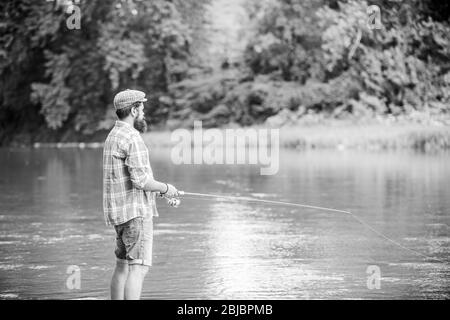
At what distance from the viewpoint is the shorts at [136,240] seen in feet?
23.1

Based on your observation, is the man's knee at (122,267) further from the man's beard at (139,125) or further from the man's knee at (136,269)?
the man's beard at (139,125)

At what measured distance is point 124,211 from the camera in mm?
7059

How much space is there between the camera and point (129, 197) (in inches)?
280

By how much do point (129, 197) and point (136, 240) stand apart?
31 cm

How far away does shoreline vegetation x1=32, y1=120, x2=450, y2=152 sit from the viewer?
108ft

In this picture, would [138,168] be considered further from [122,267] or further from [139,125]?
[122,267]

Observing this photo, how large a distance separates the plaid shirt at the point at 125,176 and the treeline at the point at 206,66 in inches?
1172

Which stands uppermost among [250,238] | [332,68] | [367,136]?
[332,68]

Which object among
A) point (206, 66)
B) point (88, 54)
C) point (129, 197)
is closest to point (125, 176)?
point (129, 197)

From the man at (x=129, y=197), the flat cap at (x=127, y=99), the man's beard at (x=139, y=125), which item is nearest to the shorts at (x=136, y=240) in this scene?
the man at (x=129, y=197)

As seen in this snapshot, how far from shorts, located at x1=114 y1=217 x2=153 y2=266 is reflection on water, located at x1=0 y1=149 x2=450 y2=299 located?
104cm

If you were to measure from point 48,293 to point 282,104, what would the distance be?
3436 cm

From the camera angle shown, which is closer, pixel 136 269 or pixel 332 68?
pixel 136 269

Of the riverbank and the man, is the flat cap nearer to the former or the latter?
the man
